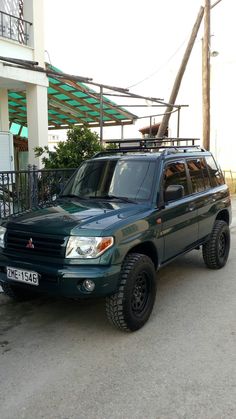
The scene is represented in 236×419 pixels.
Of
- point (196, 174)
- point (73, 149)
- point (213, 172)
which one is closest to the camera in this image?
point (196, 174)

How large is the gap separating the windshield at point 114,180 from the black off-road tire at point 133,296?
90 centimetres

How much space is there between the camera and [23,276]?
3.90 metres

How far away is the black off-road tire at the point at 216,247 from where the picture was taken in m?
6.03

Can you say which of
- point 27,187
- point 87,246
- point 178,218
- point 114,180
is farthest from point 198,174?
point 27,187

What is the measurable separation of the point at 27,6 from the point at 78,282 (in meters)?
8.83

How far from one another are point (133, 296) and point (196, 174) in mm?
2436

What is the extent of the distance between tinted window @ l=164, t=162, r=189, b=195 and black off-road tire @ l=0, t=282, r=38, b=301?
2.11 metres

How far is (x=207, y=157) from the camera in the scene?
6.30 m

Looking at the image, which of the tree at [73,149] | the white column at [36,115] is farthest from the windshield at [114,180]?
the white column at [36,115]

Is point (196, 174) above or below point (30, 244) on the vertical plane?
above

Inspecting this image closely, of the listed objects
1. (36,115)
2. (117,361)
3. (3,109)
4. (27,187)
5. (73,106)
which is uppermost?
(73,106)

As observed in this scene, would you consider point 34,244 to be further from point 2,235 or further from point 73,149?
point 73,149

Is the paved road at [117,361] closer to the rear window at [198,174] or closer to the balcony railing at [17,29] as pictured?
the rear window at [198,174]

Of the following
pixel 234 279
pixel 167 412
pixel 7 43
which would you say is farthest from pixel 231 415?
pixel 7 43
